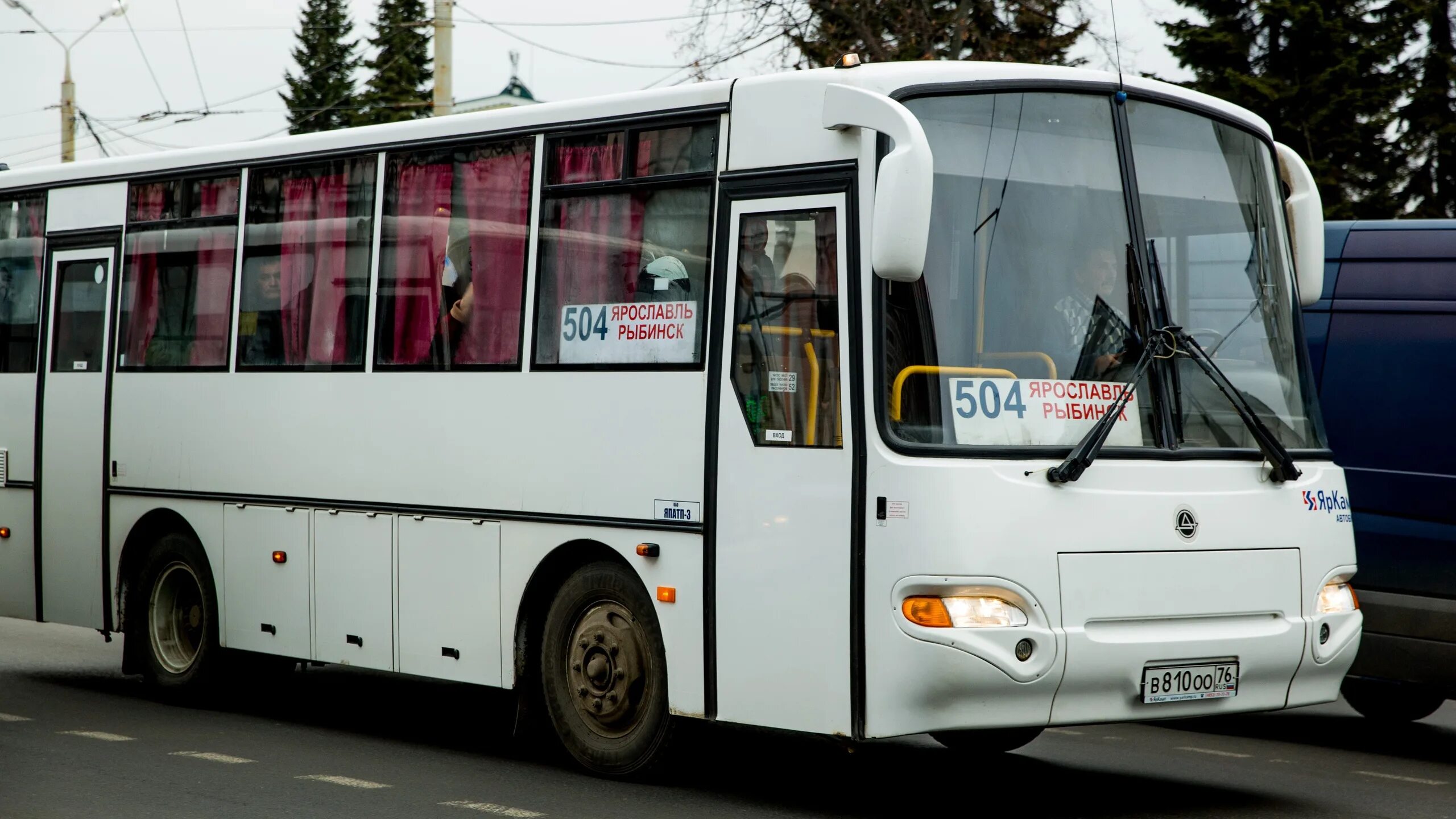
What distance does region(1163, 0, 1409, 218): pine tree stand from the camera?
102 feet

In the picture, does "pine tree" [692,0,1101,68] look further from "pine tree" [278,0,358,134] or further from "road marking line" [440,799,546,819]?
"pine tree" [278,0,358,134]

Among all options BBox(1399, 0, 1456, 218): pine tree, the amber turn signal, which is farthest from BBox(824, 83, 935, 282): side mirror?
BBox(1399, 0, 1456, 218): pine tree

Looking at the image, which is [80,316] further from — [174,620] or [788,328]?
[788,328]

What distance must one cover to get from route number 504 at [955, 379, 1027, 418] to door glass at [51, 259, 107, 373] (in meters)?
6.71

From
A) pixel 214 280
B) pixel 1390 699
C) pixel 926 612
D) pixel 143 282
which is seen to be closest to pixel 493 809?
pixel 926 612

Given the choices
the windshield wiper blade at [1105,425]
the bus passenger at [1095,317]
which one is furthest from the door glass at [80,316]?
the windshield wiper blade at [1105,425]

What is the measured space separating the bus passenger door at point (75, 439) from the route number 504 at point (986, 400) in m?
6.56

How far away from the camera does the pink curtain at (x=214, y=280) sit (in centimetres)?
1103

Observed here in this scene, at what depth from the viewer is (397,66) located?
6362 cm

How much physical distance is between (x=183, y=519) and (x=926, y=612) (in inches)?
228

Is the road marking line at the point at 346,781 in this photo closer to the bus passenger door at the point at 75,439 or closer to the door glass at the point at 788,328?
the door glass at the point at 788,328

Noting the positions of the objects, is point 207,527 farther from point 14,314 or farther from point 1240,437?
point 1240,437

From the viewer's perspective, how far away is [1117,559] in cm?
720

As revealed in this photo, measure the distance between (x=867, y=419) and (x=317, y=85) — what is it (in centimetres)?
6311
